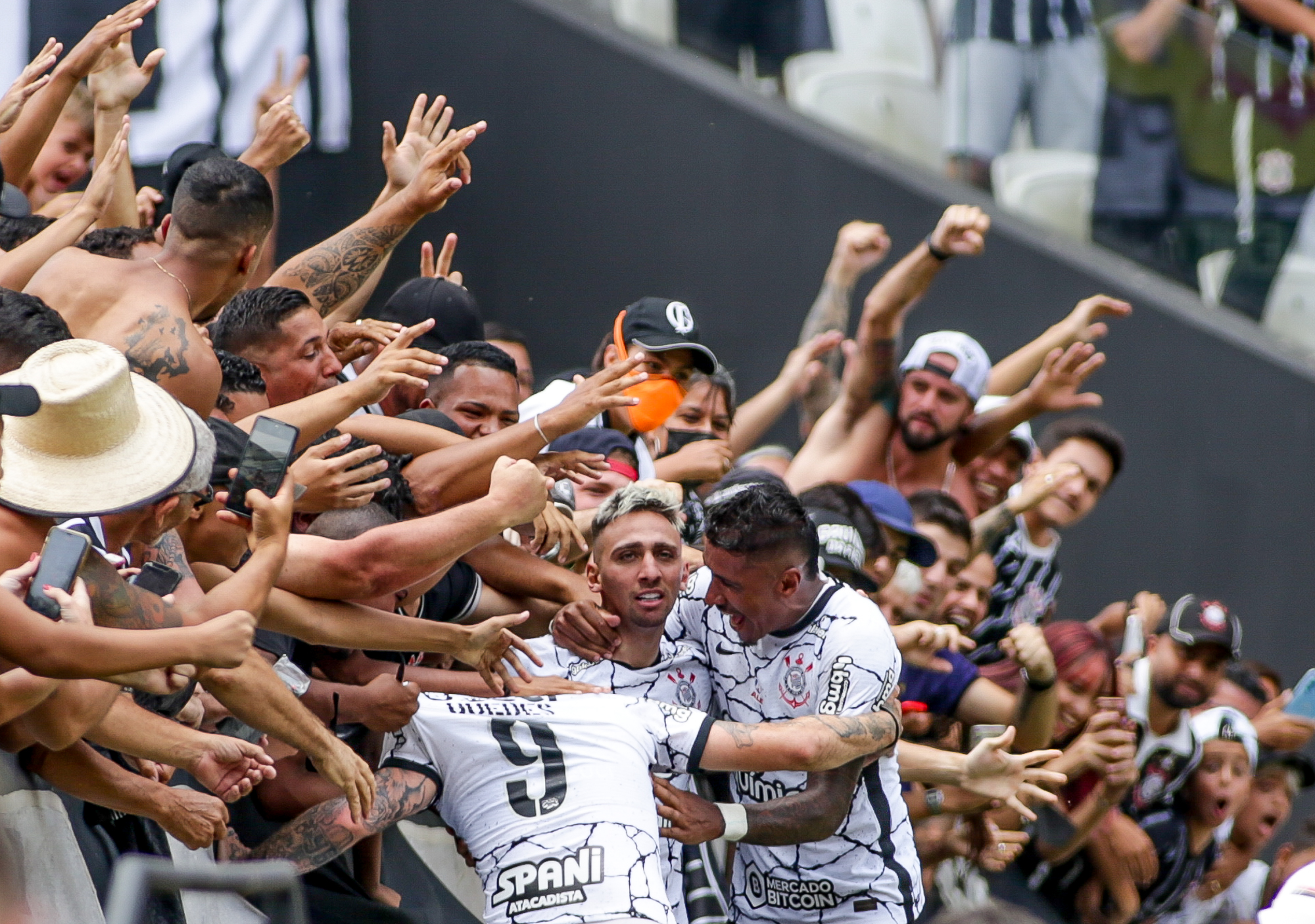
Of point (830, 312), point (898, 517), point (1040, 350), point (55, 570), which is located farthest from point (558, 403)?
point (1040, 350)

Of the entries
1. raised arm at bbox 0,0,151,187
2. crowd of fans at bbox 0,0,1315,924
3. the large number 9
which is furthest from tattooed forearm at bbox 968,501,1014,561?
raised arm at bbox 0,0,151,187

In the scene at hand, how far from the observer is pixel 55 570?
3258 mm

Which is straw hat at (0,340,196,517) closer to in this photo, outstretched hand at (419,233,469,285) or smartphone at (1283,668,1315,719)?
outstretched hand at (419,233,469,285)

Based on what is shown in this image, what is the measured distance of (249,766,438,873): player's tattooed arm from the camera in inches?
173

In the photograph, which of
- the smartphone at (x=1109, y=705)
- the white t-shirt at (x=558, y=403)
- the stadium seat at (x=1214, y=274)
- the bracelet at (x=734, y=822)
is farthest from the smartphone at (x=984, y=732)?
the stadium seat at (x=1214, y=274)

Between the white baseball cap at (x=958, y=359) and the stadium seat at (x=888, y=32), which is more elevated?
the stadium seat at (x=888, y=32)

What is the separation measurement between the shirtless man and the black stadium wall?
3885 mm

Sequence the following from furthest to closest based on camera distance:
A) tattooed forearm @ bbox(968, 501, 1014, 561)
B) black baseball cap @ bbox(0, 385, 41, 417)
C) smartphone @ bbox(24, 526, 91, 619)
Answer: tattooed forearm @ bbox(968, 501, 1014, 561)
black baseball cap @ bbox(0, 385, 41, 417)
smartphone @ bbox(24, 526, 91, 619)

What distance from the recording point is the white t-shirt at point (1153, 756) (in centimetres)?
705

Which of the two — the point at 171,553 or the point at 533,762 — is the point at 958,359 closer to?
the point at 533,762

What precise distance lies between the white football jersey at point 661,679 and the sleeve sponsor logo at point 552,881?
632 mm

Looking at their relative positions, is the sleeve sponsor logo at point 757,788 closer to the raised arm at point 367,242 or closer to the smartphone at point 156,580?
the smartphone at point 156,580

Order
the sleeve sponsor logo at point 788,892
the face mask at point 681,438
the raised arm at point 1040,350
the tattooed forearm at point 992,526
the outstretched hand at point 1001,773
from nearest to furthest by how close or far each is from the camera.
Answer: the sleeve sponsor logo at point 788,892
the outstretched hand at point 1001,773
the face mask at point 681,438
the tattooed forearm at point 992,526
the raised arm at point 1040,350

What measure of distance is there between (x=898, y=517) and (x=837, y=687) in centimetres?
135
